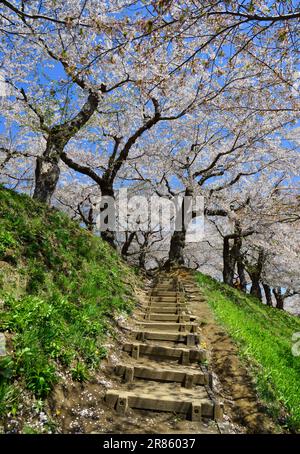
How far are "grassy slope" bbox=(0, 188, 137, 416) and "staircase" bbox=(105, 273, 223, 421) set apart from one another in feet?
2.30

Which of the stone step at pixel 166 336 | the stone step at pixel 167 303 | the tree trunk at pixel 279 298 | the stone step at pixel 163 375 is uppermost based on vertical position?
the stone step at pixel 167 303

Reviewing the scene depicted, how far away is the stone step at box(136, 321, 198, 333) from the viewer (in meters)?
8.48

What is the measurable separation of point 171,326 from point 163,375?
2631 mm

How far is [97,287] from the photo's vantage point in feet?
30.0

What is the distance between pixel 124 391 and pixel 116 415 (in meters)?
0.53

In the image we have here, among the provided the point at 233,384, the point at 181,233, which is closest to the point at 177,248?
the point at 181,233

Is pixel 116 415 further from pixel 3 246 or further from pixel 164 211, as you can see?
pixel 164 211

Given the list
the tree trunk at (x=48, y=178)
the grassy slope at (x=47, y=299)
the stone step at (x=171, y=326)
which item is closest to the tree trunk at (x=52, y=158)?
the tree trunk at (x=48, y=178)

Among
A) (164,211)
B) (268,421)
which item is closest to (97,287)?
(268,421)

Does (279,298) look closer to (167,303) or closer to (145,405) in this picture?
(167,303)

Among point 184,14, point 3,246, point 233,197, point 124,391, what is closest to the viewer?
point 184,14

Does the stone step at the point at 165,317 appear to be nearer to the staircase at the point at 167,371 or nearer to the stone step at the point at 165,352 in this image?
the staircase at the point at 167,371

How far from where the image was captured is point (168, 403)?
5117mm

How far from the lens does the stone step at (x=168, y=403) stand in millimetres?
4965
